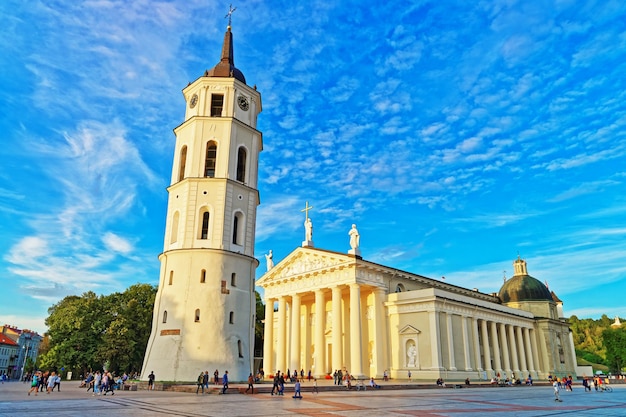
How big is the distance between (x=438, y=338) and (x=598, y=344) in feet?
306

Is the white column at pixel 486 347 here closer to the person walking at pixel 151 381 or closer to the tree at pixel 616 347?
the person walking at pixel 151 381

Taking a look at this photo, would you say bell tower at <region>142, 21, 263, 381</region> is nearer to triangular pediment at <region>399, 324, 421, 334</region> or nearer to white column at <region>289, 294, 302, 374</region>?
white column at <region>289, 294, 302, 374</region>

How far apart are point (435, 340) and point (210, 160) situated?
2653cm

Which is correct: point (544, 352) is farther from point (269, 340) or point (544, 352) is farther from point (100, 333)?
point (100, 333)

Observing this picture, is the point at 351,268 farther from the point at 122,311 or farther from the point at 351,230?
the point at 122,311

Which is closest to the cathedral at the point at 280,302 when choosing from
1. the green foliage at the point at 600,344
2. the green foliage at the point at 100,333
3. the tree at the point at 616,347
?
the green foliage at the point at 100,333

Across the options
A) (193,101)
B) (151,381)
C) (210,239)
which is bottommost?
(151,381)

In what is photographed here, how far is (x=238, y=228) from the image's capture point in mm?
31219

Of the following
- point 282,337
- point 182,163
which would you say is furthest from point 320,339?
point 182,163

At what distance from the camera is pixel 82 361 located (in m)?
50.2

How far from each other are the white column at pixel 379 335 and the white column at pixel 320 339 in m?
5.11

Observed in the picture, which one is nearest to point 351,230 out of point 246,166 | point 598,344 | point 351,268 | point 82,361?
point 351,268

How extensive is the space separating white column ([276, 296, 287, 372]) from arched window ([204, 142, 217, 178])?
24272 millimetres

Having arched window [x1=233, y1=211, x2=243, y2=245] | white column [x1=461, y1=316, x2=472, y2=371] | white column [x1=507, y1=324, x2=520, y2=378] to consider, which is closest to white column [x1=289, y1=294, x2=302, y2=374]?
white column [x1=461, y1=316, x2=472, y2=371]
